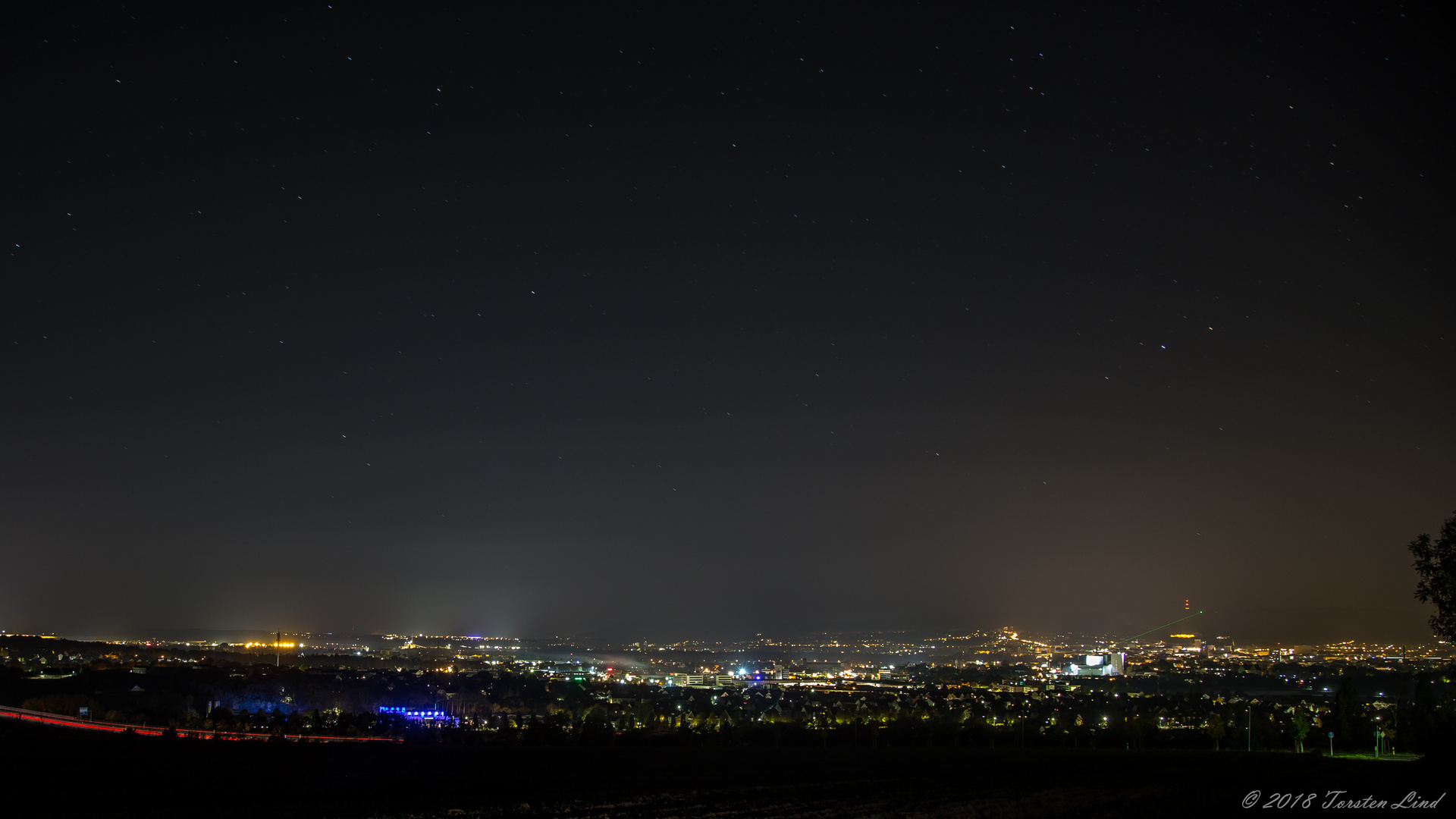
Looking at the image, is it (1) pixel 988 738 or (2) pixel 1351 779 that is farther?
(1) pixel 988 738

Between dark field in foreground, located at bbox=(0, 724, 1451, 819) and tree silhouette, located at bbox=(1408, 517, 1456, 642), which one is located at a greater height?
tree silhouette, located at bbox=(1408, 517, 1456, 642)

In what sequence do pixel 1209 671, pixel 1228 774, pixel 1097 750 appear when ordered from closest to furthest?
pixel 1228 774 → pixel 1097 750 → pixel 1209 671

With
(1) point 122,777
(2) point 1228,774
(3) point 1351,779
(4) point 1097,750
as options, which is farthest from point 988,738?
(1) point 122,777

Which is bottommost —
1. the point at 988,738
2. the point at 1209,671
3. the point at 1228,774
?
the point at 1209,671

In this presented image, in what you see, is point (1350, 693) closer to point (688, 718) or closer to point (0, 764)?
point (688, 718)

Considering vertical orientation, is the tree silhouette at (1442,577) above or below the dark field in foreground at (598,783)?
above

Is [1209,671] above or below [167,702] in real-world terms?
below

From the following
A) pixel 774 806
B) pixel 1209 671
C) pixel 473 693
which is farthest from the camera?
pixel 1209 671
